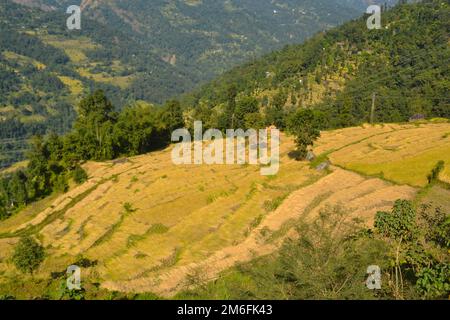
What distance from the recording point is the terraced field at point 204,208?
44.7 meters

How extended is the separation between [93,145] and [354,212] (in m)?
76.1

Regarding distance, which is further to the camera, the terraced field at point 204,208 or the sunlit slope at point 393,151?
the sunlit slope at point 393,151

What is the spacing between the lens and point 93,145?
356 ft

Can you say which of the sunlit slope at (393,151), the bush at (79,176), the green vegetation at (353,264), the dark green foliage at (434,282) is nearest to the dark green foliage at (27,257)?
the green vegetation at (353,264)

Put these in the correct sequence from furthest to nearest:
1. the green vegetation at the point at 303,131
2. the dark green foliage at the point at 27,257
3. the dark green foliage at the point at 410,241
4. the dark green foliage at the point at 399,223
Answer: the green vegetation at the point at 303,131
the dark green foliage at the point at 27,257
the dark green foliage at the point at 399,223
the dark green foliage at the point at 410,241

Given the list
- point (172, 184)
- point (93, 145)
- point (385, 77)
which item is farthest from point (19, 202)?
point (385, 77)

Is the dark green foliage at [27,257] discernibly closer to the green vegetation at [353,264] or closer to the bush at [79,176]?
the green vegetation at [353,264]

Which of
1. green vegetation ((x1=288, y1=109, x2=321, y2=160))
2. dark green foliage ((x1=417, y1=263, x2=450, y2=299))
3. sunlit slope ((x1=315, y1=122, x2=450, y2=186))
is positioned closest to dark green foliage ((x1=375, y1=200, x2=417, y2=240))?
dark green foliage ((x1=417, y1=263, x2=450, y2=299))

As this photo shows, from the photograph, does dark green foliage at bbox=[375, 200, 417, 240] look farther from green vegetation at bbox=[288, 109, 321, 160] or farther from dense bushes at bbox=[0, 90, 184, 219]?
dense bushes at bbox=[0, 90, 184, 219]

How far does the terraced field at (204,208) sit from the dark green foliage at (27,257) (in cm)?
188

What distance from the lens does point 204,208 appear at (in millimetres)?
59375

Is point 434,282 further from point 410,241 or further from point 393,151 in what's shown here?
point 393,151

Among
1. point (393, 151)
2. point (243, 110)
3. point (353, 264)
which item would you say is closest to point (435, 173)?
point (393, 151)

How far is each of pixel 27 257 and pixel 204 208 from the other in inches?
848
